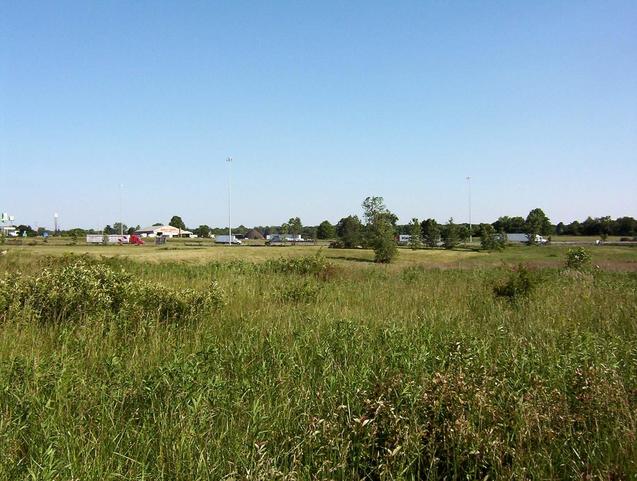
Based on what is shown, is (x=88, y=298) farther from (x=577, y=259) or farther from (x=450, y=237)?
(x=450, y=237)

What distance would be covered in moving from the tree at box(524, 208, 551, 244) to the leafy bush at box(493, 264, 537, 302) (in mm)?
89833

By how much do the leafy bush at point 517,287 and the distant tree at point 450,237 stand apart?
70.2 metres

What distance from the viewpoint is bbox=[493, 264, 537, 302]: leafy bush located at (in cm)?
1092

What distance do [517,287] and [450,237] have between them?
2810 inches

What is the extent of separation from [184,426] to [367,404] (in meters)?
1.25

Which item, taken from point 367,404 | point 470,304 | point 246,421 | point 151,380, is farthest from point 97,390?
point 470,304

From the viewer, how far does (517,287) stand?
11.1 metres

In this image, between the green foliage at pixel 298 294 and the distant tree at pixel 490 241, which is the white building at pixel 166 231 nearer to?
the distant tree at pixel 490 241

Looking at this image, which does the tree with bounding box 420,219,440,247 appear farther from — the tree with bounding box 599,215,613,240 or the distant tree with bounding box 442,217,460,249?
the tree with bounding box 599,215,613,240

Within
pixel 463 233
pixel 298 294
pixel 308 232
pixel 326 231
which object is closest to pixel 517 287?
pixel 298 294

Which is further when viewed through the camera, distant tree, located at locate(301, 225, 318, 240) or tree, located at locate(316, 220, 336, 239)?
distant tree, located at locate(301, 225, 318, 240)

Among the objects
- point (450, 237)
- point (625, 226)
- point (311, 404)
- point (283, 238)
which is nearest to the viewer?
point (311, 404)

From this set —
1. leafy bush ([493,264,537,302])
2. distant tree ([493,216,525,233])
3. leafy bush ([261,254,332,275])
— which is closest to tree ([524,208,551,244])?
distant tree ([493,216,525,233])

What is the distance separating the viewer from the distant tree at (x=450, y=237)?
79.7m
